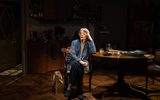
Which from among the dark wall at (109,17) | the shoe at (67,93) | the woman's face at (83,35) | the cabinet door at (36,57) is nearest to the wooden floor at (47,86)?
the shoe at (67,93)

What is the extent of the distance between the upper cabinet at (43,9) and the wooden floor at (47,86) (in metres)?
1.48

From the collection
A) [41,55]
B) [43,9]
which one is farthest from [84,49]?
[43,9]

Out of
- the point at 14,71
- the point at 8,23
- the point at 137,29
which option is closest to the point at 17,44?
the point at 8,23

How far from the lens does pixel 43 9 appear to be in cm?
650

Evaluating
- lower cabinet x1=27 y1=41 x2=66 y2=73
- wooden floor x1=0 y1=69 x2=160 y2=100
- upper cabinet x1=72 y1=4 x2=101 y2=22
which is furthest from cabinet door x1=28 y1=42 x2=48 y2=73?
upper cabinet x1=72 y1=4 x2=101 y2=22

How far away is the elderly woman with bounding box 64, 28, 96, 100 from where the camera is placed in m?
4.14

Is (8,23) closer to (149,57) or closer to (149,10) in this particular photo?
(149,10)

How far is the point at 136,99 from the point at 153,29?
3.39 meters

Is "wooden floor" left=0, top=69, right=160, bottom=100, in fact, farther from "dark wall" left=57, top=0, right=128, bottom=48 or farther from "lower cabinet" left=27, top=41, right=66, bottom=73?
"dark wall" left=57, top=0, right=128, bottom=48

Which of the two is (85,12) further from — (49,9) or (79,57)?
(79,57)

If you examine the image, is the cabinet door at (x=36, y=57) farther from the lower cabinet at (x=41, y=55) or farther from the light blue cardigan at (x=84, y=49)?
the light blue cardigan at (x=84, y=49)

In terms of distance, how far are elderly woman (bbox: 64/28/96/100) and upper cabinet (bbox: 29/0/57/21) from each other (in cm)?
239

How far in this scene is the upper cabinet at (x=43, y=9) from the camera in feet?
20.6

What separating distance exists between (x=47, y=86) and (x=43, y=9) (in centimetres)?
233
